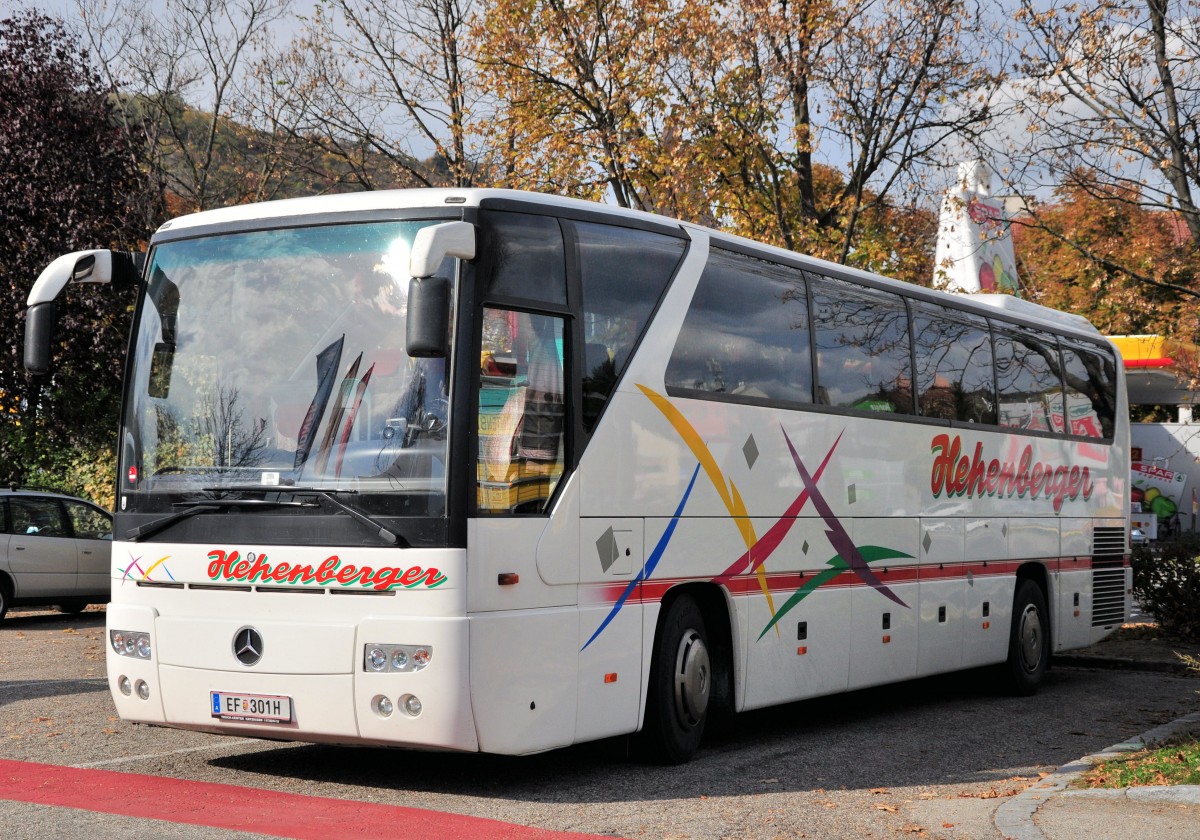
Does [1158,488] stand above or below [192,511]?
above

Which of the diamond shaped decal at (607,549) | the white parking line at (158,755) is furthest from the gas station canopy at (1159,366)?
the white parking line at (158,755)

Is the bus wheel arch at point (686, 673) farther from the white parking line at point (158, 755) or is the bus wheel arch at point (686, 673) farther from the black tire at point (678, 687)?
the white parking line at point (158, 755)

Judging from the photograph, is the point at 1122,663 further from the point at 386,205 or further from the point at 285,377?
the point at 285,377

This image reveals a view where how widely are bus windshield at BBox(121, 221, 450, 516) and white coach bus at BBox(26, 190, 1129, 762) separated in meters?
0.02

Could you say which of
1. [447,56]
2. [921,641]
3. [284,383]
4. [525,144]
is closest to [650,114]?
[525,144]

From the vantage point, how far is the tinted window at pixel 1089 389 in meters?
16.6

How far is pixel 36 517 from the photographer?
816 inches

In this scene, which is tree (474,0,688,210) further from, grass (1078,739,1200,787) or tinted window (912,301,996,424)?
grass (1078,739,1200,787)

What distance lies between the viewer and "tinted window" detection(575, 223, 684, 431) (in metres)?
8.98

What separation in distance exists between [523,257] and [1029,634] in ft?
29.2

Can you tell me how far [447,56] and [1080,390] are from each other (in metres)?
14.3

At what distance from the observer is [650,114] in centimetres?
2258

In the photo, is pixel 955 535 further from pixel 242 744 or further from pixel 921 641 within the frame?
pixel 242 744

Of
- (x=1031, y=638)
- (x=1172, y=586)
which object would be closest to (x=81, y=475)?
(x=1031, y=638)
